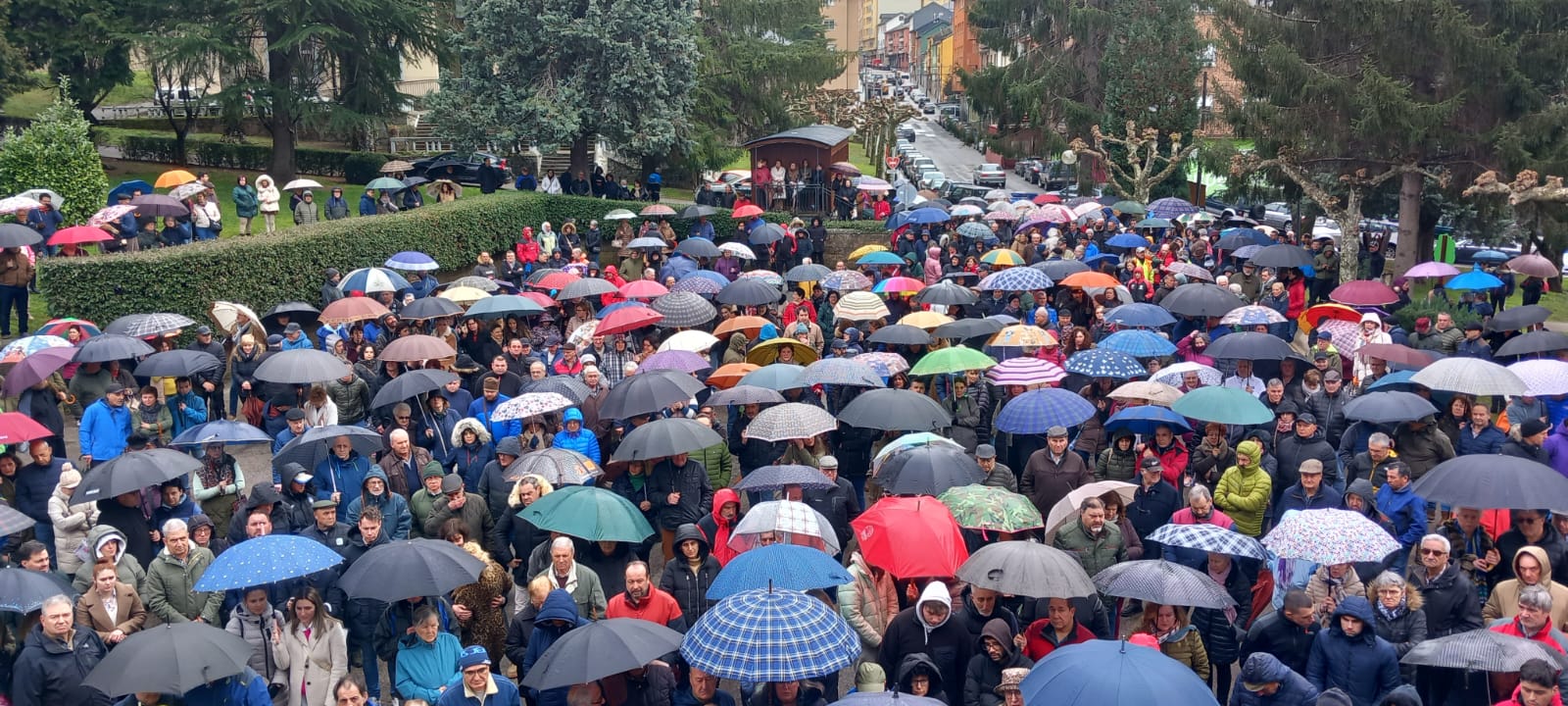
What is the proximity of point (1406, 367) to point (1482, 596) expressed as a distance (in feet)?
16.4

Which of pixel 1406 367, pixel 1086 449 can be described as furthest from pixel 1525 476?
pixel 1406 367

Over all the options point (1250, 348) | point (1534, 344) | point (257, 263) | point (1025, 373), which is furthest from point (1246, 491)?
point (257, 263)

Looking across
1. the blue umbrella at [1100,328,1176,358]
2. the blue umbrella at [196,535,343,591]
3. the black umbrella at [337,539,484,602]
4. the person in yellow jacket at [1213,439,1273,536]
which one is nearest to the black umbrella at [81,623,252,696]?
the blue umbrella at [196,535,343,591]

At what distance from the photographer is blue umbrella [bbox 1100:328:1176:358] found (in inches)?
520

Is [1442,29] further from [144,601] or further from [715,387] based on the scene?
[144,601]

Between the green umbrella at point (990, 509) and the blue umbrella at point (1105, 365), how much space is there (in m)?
3.54

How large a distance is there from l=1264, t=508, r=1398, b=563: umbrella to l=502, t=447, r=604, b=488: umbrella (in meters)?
4.69

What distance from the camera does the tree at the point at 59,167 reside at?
21.5 meters

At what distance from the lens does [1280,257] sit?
60.3ft

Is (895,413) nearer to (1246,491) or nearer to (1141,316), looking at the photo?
(1246,491)

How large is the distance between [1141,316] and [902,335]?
2623mm

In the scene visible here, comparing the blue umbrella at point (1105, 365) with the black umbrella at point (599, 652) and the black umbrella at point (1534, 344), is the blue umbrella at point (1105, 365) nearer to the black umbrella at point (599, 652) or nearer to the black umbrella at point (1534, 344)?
the black umbrella at point (1534, 344)

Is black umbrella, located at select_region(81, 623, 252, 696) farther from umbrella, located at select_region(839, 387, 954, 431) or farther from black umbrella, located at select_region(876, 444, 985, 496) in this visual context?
umbrella, located at select_region(839, 387, 954, 431)

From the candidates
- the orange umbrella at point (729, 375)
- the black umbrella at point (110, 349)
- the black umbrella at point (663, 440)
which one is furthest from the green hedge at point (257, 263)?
the black umbrella at point (663, 440)
